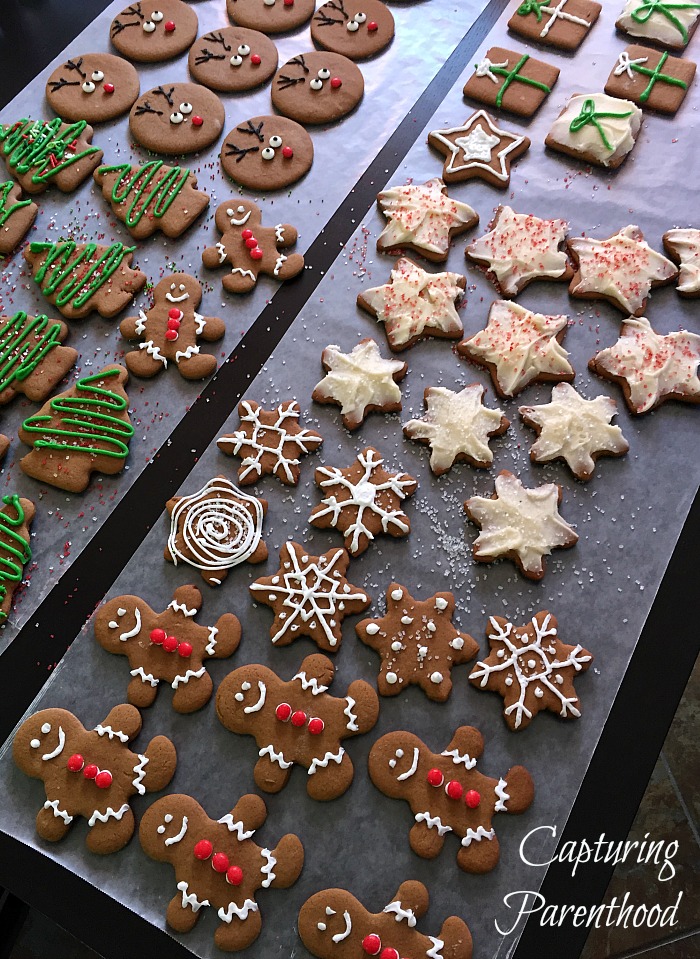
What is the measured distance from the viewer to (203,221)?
3.44 metres

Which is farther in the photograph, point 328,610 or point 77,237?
point 77,237

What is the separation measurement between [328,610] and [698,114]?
277 cm

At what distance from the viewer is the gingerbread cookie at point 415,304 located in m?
3.15

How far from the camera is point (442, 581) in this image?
276 centimetres

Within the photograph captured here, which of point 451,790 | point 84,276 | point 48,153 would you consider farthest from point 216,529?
point 48,153

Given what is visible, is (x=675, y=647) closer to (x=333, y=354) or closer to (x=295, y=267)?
(x=333, y=354)

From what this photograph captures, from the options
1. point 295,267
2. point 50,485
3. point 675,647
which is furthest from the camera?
point 295,267

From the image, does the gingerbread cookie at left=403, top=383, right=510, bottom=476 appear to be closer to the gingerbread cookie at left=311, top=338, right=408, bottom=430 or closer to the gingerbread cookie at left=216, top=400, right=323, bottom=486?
the gingerbread cookie at left=311, top=338, right=408, bottom=430

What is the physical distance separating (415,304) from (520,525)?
967mm

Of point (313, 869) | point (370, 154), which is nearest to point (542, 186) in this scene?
point (370, 154)

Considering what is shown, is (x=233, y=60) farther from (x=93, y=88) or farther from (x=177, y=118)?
(x=93, y=88)

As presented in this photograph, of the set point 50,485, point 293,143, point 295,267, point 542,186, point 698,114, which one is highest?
point 698,114

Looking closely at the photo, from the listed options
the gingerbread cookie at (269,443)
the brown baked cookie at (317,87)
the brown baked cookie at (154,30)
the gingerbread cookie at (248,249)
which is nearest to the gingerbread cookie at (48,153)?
the brown baked cookie at (154,30)

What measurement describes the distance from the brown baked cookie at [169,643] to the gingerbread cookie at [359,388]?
33.2 inches
